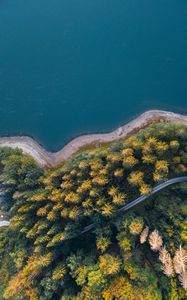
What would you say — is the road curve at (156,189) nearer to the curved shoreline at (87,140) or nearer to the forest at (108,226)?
the forest at (108,226)

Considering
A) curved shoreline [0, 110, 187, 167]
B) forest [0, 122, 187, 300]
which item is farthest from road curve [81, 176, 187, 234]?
curved shoreline [0, 110, 187, 167]

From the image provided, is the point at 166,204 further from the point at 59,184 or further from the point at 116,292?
the point at 59,184

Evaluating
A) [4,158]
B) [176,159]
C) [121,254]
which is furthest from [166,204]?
[4,158]

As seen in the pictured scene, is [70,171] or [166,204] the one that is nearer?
[166,204]

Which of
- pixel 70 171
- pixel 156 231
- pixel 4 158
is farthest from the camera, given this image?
pixel 4 158

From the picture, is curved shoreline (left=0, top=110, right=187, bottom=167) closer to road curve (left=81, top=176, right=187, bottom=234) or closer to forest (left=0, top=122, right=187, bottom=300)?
forest (left=0, top=122, right=187, bottom=300)
